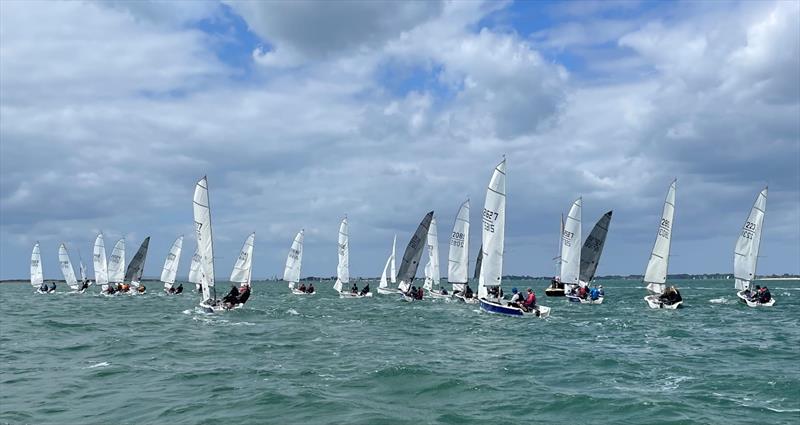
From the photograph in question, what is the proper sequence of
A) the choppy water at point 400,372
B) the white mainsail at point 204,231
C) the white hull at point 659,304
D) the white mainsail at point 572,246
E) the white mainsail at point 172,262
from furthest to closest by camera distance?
the white mainsail at point 172,262
the white mainsail at point 572,246
the white hull at point 659,304
the white mainsail at point 204,231
the choppy water at point 400,372

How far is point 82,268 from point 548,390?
9673cm

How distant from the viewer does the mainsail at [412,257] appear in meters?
62.3

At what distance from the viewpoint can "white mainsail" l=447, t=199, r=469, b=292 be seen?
54531 mm

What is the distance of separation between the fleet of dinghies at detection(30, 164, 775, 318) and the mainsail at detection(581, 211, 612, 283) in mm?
99

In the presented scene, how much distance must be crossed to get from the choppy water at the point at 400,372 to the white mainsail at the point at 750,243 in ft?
69.8

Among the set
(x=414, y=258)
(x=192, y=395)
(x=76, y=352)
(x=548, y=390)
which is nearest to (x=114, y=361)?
(x=76, y=352)

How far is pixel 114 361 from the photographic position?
21672mm

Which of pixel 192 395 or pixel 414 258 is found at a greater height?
pixel 414 258

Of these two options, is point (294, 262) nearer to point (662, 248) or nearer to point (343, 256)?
point (343, 256)

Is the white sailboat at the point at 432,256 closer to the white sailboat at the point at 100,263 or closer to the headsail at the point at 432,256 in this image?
the headsail at the point at 432,256

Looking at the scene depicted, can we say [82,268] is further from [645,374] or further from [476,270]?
[645,374]

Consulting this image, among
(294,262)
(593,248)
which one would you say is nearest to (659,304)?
(593,248)

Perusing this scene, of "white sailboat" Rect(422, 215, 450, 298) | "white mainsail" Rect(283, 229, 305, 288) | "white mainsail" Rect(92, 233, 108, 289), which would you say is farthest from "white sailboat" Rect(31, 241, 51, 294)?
"white sailboat" Rect(422, 215, 450, 298)

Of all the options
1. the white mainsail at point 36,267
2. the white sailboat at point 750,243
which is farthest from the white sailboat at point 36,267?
the white sailboat at point 750,243
